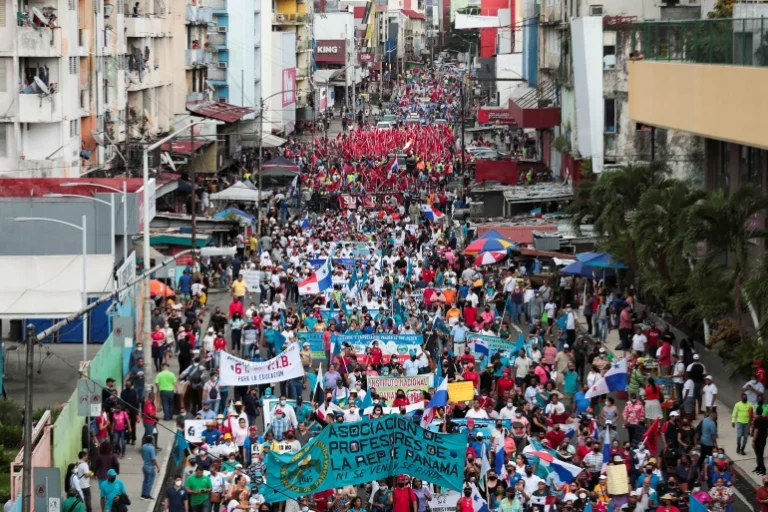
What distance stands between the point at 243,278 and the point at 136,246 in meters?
7.42

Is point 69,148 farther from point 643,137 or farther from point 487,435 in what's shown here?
point 487,435

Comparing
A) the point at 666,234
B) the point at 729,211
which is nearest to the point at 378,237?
the point at 666,234

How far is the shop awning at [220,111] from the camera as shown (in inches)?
2770

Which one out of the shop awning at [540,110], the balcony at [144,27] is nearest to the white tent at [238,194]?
the balcony at [144,27]

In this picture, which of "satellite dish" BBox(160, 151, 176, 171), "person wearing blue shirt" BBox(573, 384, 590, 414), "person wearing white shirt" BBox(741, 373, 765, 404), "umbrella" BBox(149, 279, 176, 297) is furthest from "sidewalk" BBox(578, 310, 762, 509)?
"satellite dish" BBox(160, 151, 176, 171)

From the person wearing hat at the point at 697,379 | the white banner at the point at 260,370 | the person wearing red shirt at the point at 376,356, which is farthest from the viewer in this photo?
the person wearing red shirt at the point at 376,356

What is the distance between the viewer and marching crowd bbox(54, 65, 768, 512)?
2120 cm

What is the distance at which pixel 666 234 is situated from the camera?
1404 inches

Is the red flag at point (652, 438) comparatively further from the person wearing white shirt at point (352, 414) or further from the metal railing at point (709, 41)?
the metal railing at point (709, 41)

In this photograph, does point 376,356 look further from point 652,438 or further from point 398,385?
point 652,438

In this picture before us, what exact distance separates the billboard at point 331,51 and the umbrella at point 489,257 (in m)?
102

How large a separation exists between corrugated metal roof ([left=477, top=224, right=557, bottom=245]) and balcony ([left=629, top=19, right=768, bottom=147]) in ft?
23.0

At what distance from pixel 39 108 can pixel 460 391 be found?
84.7 ft

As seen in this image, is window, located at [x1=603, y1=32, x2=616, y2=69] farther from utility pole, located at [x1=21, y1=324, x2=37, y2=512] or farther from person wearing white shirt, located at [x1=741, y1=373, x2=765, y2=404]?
utility pole, located at [x1=21, y1=324, x2=37, y2=512]
